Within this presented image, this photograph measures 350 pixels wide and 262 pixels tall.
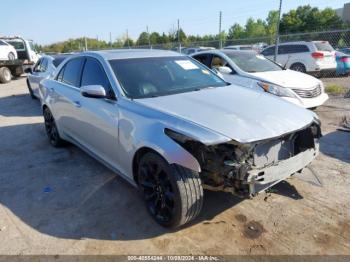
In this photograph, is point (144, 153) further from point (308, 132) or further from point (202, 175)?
point (308, 132)

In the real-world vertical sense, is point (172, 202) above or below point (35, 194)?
above

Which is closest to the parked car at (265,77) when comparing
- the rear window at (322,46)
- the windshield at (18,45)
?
the rear window at (322,46)

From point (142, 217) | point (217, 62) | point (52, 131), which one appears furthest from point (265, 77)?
point (142, 217)

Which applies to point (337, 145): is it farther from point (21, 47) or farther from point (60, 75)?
point (21, 47)

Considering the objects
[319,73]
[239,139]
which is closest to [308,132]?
[239,139]

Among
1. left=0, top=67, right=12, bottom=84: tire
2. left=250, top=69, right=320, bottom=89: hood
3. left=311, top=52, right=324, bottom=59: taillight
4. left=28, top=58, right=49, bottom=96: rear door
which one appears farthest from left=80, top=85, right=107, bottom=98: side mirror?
left=0, top=67, right=12, bottom=84: tire

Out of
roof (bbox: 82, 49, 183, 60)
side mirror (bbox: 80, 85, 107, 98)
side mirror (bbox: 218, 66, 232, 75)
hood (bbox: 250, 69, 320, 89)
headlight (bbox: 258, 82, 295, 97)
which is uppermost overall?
roof (bbox: 82, 49, 183, 60)

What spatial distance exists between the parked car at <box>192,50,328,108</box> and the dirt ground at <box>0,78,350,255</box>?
2053mm

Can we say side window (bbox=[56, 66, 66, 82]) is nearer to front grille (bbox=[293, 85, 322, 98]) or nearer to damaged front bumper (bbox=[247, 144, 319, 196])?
damaged front bumper (bbox=[247, 144, 319, 196])

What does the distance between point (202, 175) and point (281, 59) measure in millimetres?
12621

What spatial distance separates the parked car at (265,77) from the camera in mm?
6773

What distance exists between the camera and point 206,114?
3131mm

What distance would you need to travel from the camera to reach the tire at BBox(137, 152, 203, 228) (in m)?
2.90

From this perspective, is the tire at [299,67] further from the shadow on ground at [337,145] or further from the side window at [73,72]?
the side window at [73,72]
